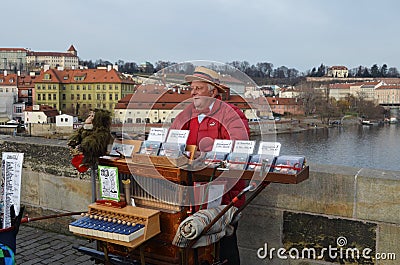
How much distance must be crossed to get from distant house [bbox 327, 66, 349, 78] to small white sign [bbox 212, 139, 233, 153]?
487 ft

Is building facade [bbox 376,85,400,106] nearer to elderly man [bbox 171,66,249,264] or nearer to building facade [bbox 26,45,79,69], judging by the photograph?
building facade [bbox 26,45,79,69]

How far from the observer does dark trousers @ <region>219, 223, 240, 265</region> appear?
10.1 ft

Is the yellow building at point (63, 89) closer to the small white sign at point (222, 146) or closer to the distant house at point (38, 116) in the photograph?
the distant house at point (38, 116)

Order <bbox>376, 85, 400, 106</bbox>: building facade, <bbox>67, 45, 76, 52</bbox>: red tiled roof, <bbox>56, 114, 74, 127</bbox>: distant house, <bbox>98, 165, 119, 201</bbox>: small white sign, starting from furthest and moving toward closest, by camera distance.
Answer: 1. <bbox>67, 45, 76, 52</bbox>: red tiled roof
2. <bbox>376, 85, 400, 106</bbox>: building facade
3. <bbox>56, 114, 74, 127</bbox>: distant house
4. <bbox>98, 165, 119, 201</bbox>: small white sign

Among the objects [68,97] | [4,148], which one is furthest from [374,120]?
[4,148]

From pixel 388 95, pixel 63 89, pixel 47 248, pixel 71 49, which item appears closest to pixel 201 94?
Result: pixel 47 248

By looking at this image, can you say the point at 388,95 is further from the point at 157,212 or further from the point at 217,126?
the point at 157,212

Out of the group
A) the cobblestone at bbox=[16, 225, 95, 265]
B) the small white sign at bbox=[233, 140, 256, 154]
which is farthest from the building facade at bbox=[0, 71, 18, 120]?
the small white sign at bbox=[233, 140, 256, 154]

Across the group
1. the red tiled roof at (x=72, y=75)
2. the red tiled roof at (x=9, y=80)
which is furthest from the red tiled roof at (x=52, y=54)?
the red tiled roof at (x=72, y=75)

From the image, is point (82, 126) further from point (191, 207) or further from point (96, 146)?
point (191, 207)

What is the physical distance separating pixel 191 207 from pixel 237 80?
80 cm

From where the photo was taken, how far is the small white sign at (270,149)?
98.7 inches

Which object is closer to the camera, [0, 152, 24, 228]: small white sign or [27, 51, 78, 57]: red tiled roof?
[0, 152, 24, 228]: small white sign

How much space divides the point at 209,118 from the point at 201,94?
18 centimetres
